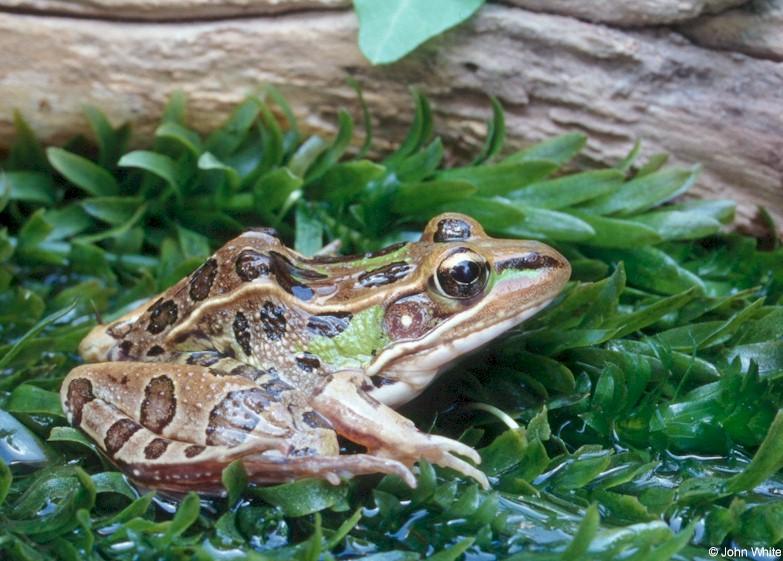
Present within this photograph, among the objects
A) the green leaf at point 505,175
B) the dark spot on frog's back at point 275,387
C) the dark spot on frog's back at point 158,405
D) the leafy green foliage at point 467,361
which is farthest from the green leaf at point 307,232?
the dark spot on frog's back at point 158,405

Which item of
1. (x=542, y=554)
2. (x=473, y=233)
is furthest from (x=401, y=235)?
(x=542, y=554)

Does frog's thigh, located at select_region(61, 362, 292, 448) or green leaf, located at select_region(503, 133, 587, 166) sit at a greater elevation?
green leaf, located at select_region(503, 133, 587, 166)

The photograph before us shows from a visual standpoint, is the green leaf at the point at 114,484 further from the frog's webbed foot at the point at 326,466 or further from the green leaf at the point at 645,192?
the green leaf at the point at 645,192

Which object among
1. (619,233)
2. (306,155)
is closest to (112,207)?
(306,155)

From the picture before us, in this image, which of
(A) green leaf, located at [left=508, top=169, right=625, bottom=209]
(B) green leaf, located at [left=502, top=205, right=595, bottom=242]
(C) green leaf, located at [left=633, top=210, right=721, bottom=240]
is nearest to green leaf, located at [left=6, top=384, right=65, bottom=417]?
(B) green leaf, located at [left=502, top=205, right=595, bottom=242]

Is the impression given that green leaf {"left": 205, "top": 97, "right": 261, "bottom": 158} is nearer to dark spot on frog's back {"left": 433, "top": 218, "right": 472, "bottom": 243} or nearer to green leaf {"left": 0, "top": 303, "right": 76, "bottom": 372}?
green leaf {"left": 0, "top": 303, "right": 76, "bottom": 372}
